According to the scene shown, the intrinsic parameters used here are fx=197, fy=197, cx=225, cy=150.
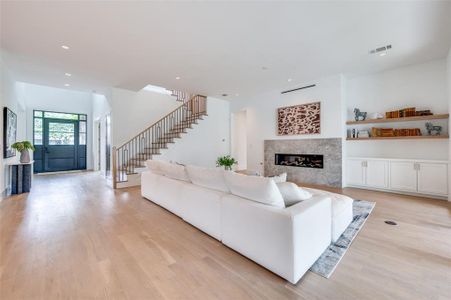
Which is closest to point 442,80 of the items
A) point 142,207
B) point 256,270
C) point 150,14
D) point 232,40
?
point 232,40

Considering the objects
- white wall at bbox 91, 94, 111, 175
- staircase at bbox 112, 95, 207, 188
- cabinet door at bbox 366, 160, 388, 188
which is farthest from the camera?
white wall at bbox 91, 94, 111, 175

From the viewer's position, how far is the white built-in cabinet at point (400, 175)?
4.19 m

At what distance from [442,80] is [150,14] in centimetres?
616

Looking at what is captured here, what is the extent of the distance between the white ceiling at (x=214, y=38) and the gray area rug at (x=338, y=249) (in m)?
3.07

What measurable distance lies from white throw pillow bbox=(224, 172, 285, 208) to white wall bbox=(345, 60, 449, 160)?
4.83 metres

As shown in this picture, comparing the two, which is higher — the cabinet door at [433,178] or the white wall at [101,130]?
the white wall at [101,130]

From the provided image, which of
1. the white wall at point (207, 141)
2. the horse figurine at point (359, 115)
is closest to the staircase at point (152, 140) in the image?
the white wall at point (207, 141)

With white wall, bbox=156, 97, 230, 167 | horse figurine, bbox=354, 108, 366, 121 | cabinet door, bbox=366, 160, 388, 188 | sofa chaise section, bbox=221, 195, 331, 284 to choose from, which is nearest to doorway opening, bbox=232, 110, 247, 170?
white wall, bbox=156, 97, 230, 167

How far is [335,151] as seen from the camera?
5.45 meters

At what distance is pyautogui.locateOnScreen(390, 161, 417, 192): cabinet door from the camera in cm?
447

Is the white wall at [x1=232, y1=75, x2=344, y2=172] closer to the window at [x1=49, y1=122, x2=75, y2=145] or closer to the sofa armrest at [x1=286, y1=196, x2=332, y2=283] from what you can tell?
the sofa armrest at [x1=286, y1=196, x2=332, y2=283]

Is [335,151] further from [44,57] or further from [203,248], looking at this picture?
[44,57]

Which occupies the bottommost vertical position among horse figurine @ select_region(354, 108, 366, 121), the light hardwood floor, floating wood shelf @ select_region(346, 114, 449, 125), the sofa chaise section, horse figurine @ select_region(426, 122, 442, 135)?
the light hardwood floor

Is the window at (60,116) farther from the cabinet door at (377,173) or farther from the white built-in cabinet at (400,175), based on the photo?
the cabinet door at (377,173)
